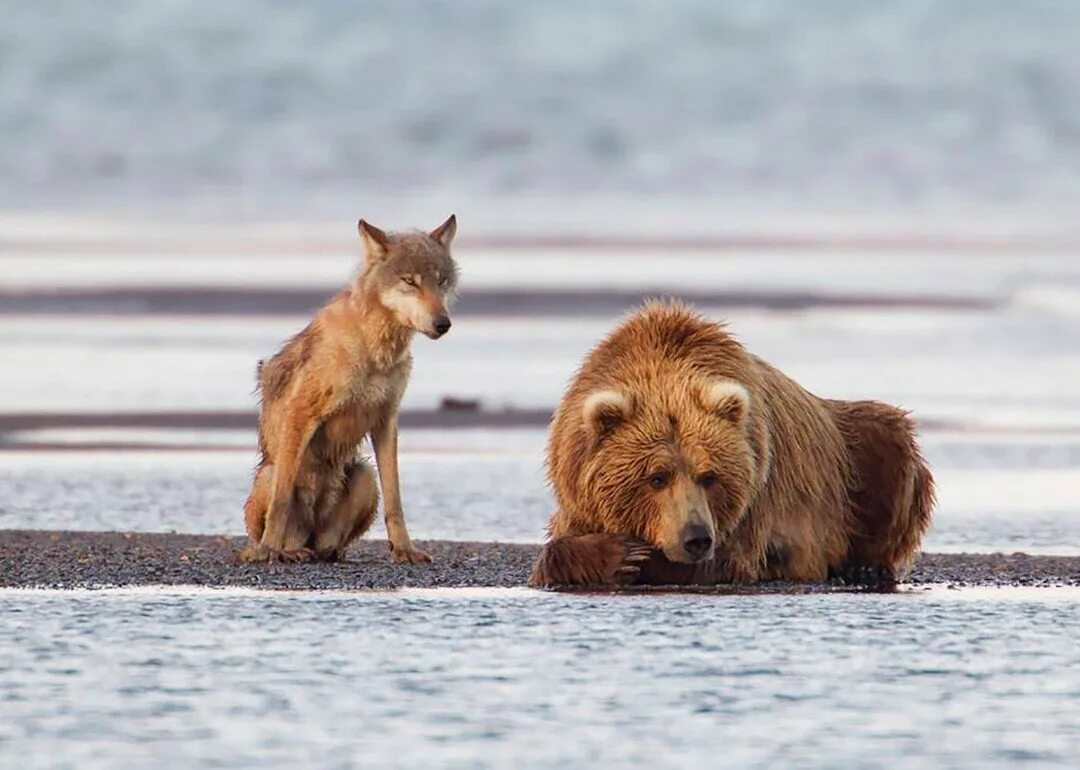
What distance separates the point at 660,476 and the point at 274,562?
107 inches

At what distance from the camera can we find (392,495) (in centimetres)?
1338

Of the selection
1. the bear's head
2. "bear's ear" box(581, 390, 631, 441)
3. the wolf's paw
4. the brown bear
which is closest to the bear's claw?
the brown bear

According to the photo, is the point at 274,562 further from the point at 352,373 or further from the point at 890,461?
the point at 890,461

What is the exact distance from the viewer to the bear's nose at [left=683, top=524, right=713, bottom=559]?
37.2 ft

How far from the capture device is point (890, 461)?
13.3 meters

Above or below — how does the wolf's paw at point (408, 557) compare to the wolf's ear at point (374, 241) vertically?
below

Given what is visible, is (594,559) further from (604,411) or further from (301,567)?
(301,567)

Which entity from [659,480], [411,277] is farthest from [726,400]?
[411,277]

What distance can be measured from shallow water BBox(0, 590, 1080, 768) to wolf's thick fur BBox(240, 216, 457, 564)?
5.51 feet

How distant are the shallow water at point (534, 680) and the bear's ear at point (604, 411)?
86cm

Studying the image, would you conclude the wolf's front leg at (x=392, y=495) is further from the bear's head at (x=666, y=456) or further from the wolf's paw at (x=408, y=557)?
the bear's head at (x=666, y=456)

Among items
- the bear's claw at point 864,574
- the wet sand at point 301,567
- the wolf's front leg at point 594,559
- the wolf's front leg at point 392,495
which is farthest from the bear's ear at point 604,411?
the bear's claw at point 864,574

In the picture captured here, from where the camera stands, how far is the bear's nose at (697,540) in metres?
11.4

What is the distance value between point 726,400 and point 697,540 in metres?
0.72
